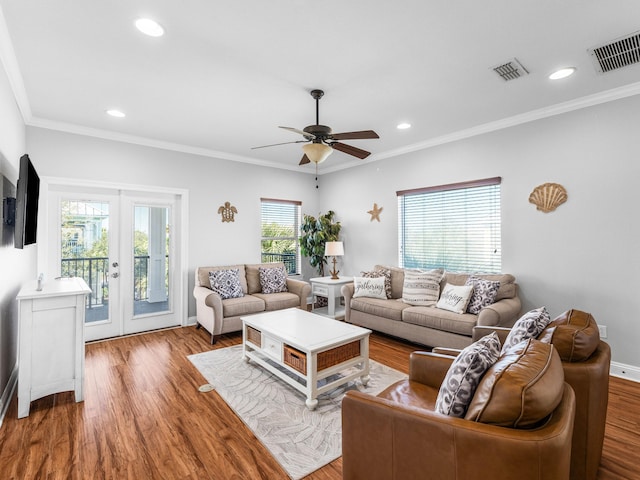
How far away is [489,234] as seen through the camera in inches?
162

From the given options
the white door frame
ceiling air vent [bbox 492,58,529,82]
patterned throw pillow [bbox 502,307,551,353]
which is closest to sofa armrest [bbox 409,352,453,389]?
patterned throw pillow [bbox 502,307,551,353]

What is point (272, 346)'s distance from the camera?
3107 millimetres

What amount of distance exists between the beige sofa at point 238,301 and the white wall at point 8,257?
182 centimetres

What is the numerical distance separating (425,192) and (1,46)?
4.60 m

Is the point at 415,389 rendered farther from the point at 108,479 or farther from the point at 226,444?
the point at 108,479

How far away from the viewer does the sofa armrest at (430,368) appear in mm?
1957

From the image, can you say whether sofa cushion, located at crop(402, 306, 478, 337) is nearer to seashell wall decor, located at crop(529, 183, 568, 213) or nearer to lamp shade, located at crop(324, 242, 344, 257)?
seashell wall decor, located at crop(529, 183, 568, 213)

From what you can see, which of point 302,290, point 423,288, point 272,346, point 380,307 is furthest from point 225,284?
point 423,288

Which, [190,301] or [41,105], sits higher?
[41,105]

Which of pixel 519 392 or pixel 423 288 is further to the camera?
pixel 423 288

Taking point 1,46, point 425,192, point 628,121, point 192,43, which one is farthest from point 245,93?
point 628,121

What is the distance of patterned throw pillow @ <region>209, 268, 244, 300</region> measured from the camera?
4539 millimetres

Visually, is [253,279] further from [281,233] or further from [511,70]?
[511,70]

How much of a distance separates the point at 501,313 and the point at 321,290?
2.85 metres
